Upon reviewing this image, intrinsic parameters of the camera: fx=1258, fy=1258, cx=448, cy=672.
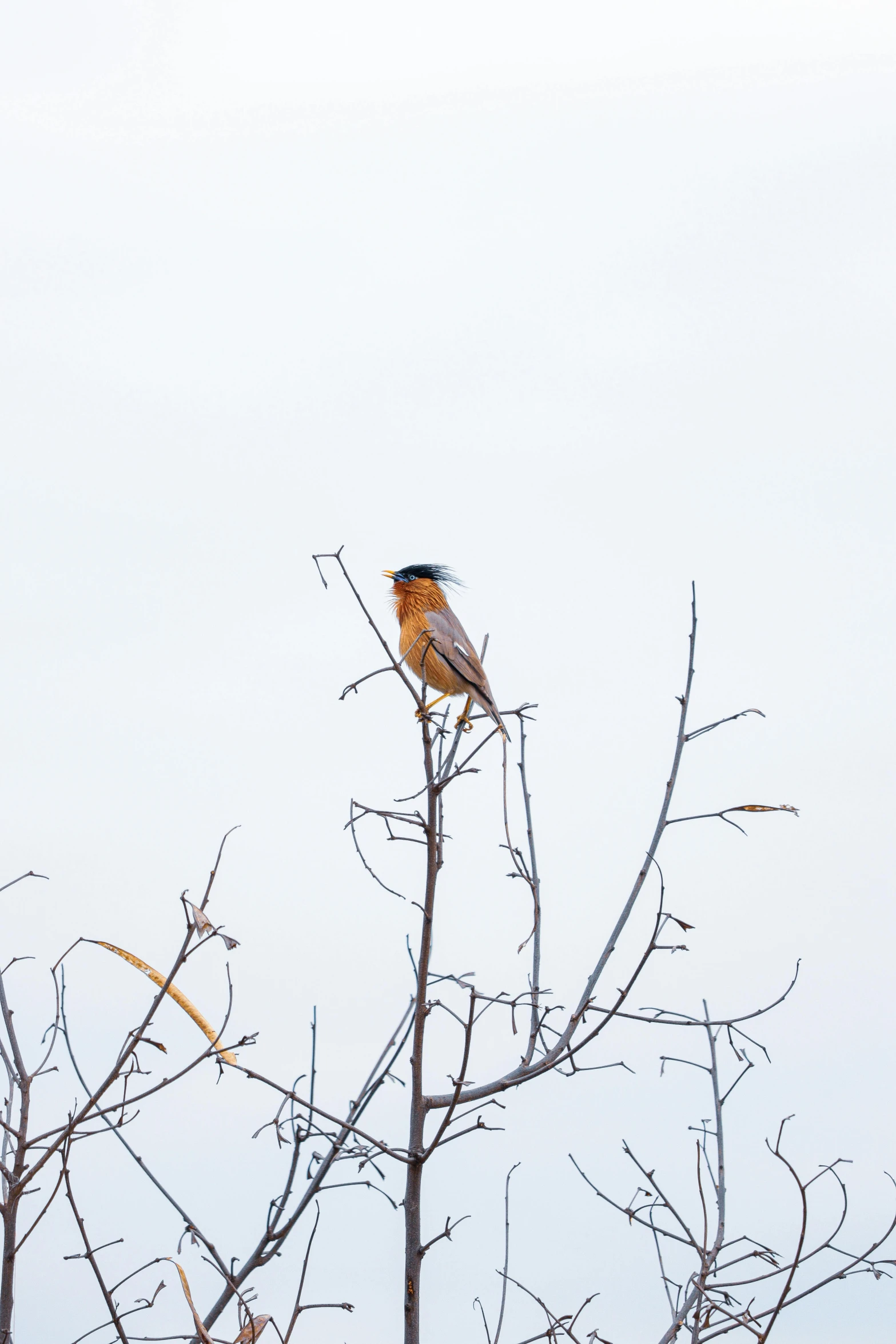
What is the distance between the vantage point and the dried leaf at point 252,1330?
7.59ft

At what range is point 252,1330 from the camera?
232 cm

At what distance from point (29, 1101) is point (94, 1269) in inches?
14.6

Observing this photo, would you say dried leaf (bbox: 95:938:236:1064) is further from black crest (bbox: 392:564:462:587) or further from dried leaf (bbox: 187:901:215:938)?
black crest (bbox: 392:564:462:587)

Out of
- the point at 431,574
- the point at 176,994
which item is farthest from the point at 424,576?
the point at 176,994

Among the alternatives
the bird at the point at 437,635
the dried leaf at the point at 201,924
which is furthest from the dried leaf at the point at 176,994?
the bird at the point at 437,635

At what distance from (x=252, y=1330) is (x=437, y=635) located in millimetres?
3523

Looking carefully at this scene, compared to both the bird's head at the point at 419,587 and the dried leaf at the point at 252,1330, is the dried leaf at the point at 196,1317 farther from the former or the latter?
the bird's head at the point at 419,587

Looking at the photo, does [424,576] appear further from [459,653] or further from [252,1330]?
[252,1330]

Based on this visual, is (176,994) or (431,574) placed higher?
(431,574)

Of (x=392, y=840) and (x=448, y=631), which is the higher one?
(x=448, y=631)

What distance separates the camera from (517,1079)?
2613 millimetres

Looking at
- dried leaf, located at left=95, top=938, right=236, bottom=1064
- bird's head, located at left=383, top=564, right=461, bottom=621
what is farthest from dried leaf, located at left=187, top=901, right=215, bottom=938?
bird's head, located at left=383, top=564, right=461, bottom=621

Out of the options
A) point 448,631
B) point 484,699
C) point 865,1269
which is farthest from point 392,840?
point 448,631

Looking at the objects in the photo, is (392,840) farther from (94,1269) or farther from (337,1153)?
(94,1269)
